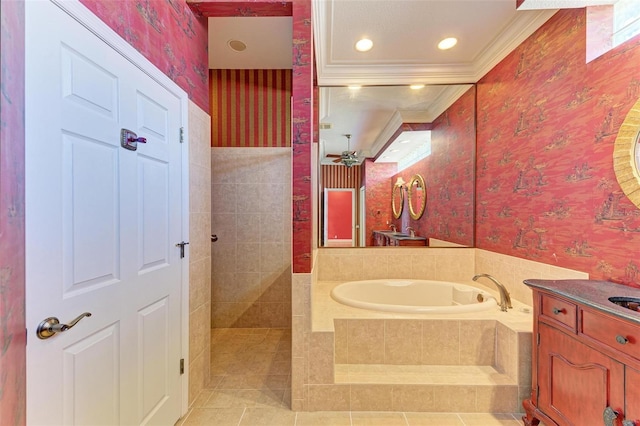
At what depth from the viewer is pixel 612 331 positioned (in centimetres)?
106

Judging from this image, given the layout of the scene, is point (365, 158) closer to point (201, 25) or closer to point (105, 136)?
point (201, 25)

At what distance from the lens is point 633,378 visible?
3.24 ft

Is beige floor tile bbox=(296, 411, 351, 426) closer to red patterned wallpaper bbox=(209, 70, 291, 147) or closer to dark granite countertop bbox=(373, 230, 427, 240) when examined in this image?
dark granite countertop bbox=(373, 230, 427, 240)

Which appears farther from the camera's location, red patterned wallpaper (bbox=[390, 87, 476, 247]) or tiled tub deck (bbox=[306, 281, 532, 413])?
red patterned wallpaper (bbox=[390, 87, 476, 247])

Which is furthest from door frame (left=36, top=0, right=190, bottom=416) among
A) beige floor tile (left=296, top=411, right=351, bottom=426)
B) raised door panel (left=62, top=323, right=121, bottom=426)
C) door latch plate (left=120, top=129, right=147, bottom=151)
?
beige floor tile (left=296, top=411, right=351, bottom=426)

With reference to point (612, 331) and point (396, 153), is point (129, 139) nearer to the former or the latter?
point (612, 331)

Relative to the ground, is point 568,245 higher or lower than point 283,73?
lower

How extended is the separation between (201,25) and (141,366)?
2.14 meters

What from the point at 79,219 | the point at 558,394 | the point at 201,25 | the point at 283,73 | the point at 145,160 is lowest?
the point at 558,394

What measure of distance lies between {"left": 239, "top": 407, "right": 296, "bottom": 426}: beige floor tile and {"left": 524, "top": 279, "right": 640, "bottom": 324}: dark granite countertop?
5.35 ft

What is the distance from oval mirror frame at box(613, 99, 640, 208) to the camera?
4.45 feet

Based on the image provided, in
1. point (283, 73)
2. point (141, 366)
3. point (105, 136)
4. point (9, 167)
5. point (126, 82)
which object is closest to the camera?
point (9, 167)

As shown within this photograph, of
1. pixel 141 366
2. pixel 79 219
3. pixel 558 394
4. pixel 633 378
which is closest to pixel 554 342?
pixel 558 394

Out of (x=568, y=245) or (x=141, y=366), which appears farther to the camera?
(x=568, y=245)
